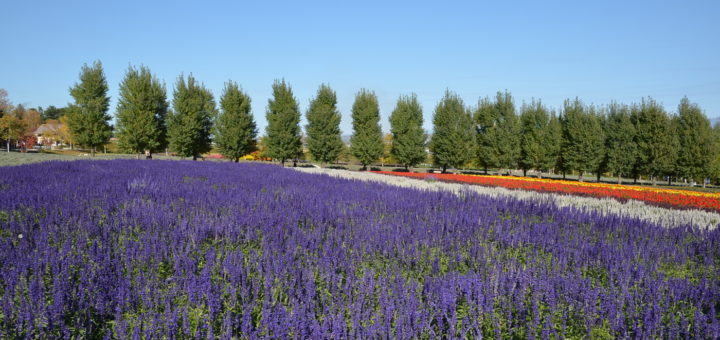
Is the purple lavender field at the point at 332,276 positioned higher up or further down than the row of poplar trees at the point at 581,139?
further down

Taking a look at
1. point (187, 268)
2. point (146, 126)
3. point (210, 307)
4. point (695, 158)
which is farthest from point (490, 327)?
point (695, 158)

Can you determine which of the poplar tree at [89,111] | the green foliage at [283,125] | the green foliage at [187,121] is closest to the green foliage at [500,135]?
the green foliage at [283,125]

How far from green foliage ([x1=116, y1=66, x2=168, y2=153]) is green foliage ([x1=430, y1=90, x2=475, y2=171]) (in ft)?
85.5

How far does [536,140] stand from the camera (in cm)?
3688

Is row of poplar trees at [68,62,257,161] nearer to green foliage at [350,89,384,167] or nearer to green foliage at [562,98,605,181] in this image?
green foliage at [350,89,384,167]

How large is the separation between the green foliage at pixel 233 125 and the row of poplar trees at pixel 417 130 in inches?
3.9

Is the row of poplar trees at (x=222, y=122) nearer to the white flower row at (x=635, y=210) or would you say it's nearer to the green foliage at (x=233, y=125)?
the green foliage at (x=233, y=125)

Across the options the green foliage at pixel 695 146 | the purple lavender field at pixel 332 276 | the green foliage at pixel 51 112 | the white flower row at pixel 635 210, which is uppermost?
the green foliage at pixel 51 112

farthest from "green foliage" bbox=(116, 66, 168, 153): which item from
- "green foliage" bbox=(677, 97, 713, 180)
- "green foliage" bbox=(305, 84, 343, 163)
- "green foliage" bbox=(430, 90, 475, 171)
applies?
"green foliage" bbox=(677, 97, 713, 180)

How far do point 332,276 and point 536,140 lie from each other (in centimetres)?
3836

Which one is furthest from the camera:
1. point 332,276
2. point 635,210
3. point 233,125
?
point 233,125

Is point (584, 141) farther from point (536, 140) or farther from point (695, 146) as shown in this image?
point (695, 146)

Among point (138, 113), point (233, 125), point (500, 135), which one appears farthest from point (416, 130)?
point (138, 113)

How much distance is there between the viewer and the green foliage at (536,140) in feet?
118
